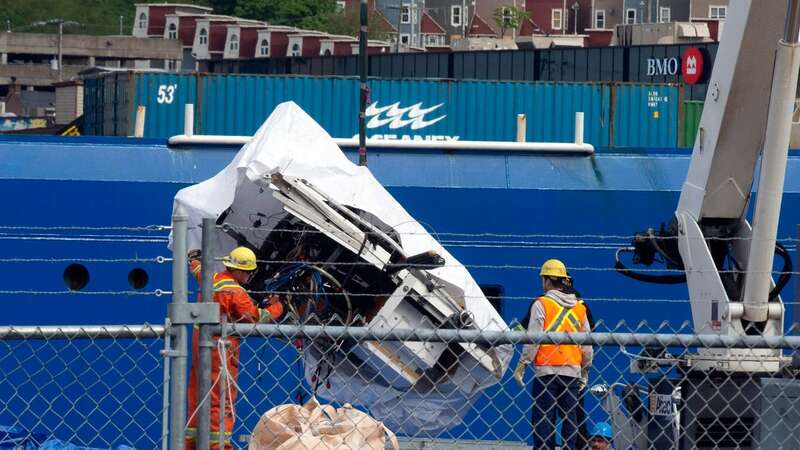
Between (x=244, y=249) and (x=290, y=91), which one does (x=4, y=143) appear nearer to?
(x=244, y=249)

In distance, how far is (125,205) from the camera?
12.6 m

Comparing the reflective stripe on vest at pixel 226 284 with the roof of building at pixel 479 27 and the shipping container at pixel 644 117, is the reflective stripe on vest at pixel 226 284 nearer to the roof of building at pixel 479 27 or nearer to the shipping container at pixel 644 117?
the shipping container at pixel 644 117

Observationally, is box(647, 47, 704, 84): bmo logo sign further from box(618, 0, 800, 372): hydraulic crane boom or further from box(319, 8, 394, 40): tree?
box(319, 8, 394, 40): tree

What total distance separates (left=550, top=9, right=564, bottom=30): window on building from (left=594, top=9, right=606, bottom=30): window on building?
2.39 metres

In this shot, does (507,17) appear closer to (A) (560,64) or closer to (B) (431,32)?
(B) (431,32)

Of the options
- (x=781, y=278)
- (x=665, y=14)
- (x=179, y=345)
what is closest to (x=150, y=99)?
(x=781, y=278)

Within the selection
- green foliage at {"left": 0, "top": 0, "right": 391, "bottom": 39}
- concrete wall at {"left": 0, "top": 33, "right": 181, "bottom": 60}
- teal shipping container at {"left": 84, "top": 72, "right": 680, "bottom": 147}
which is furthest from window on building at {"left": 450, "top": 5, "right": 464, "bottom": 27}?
teal shipping container at {"left": 84, "top": 72, "right": 680, "bottom": 147}

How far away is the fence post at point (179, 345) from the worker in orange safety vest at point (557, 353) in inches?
163

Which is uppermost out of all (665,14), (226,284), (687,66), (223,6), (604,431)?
(223,6)

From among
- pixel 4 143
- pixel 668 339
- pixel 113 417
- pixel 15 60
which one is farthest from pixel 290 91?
pixel 15 60

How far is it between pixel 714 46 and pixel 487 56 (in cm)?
593

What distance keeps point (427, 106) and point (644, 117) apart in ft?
11.1

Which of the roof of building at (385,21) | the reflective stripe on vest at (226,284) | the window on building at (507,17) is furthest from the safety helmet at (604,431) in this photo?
the roof of building at (385,21)

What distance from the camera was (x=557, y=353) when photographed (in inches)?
367
